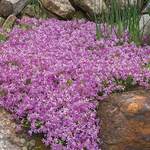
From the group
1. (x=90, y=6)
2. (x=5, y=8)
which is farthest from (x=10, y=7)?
(x=90, y=6)

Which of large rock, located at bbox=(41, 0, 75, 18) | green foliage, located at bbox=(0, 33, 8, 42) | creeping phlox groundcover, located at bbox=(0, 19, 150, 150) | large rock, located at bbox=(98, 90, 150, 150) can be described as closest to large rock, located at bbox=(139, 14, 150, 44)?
creeping phlox groundcover, located at bbox=(0, 19, 150, 150)

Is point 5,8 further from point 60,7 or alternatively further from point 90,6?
point 90,6

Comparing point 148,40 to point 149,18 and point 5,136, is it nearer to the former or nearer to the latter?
point 149,18


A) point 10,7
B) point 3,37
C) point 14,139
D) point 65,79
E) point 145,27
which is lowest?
point 14,139

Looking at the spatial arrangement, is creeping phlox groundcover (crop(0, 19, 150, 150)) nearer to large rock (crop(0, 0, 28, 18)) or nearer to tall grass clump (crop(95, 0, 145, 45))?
tall grass clump (crop(95, 0, 145, 45))

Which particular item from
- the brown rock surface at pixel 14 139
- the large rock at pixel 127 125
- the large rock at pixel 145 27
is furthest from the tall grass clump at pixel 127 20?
the brown rock surface at pixel 14 139

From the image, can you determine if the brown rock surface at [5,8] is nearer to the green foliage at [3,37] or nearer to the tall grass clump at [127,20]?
the green foliage at [3,37]
